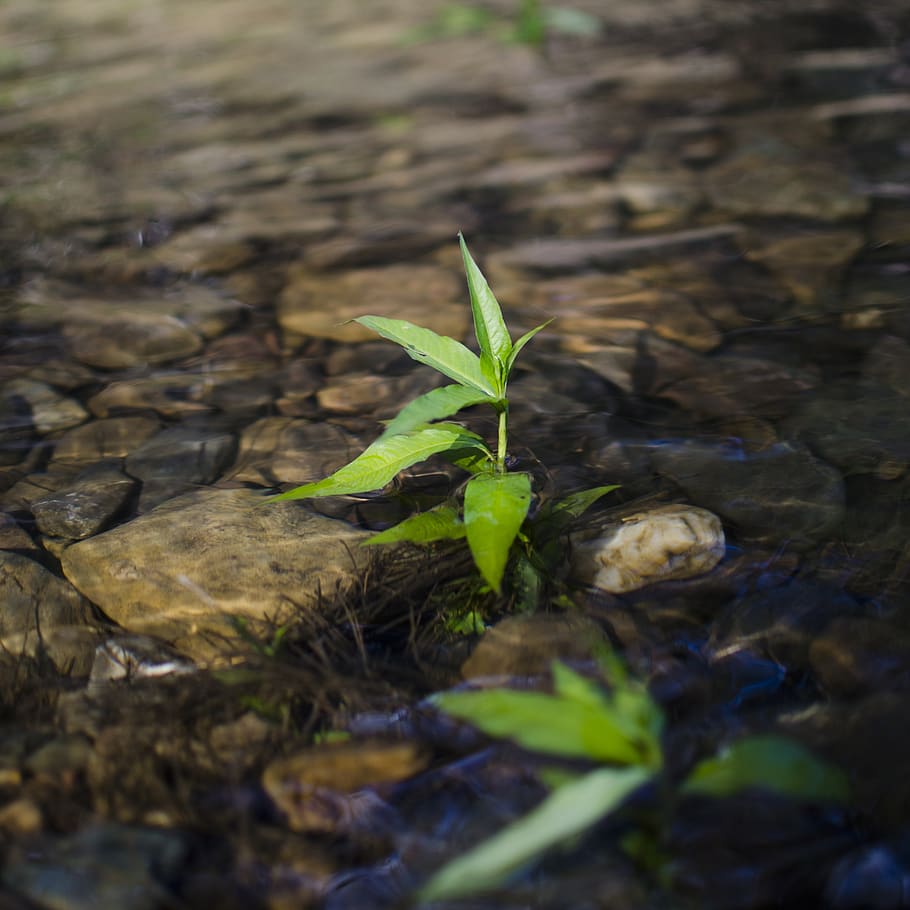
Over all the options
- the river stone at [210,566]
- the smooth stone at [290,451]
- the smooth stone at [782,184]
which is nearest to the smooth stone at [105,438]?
the smooth stone at [290,451]

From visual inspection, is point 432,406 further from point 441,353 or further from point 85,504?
point 85,504

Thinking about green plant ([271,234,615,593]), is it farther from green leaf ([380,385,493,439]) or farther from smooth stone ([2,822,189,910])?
smooth stone ([2,822,189,910])

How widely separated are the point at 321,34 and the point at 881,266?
18.8 feet

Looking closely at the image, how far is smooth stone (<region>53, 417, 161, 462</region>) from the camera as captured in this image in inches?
101

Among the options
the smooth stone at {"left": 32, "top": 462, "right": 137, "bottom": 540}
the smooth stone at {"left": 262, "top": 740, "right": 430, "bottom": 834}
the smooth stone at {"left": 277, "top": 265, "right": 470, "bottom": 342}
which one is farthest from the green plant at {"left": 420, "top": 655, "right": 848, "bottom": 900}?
the smooth stone at {"left": 277, "top": 265, "right": 470, "bottom": 342}

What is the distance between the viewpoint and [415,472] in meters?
2.34

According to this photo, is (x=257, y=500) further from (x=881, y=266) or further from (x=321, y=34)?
(x=321, y=34)

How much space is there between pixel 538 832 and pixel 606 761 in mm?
225

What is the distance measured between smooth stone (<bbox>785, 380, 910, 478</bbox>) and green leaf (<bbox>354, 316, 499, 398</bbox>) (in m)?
0.88

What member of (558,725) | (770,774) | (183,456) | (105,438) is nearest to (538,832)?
(558,725)

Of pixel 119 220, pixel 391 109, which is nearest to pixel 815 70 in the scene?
pixel 391 109

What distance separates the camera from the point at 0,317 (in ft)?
11.0

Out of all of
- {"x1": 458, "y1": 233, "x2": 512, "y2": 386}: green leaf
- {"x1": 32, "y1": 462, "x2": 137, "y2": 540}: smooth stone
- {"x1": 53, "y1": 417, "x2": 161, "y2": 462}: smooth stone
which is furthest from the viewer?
{"x1": 53, "y1": 417, "x2": 161, "y2": 462}: smooth stone

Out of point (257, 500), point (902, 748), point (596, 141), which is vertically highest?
point (596, 141)
